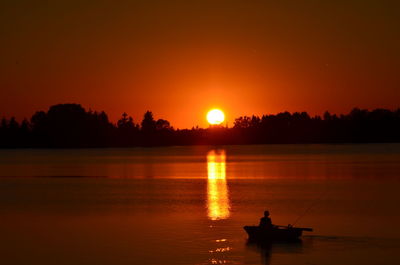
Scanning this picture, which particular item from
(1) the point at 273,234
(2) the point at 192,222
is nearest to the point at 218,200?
(2) the point at 192,222

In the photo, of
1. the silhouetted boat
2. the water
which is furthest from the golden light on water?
the silhouetted boat

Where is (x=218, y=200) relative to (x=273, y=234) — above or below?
below

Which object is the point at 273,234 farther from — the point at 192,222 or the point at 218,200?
the point at 218,200

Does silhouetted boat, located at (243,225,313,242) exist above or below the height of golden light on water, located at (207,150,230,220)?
above

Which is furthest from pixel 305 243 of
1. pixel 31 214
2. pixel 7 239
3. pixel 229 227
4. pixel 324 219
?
pixel 31 214

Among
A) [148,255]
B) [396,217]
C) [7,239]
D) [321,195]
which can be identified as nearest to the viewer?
[148,255]

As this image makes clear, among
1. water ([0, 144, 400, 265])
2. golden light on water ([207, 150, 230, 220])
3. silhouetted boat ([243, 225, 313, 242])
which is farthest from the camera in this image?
golden light on water ([207, 150, 230, 220])

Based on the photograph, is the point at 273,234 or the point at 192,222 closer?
the point at 273,234

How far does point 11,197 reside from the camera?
4981 cm

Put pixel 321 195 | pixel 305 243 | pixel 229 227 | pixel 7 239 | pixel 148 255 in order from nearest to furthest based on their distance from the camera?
pixel 148 255, pixel 305 243, pixel 7 239, pixel 229 227, pixel 321 195

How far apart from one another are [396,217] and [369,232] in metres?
5.57

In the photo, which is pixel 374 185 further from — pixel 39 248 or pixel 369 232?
pixel 39 248

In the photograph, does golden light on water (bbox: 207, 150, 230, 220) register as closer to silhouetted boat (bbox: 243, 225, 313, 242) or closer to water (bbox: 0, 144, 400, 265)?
water (bbox: 0, 144, 400, 265)

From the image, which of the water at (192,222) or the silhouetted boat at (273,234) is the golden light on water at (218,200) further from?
the silhouetted boat at (273,234)
